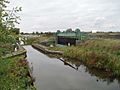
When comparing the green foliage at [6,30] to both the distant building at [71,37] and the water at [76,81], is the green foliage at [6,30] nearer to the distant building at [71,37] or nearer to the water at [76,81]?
the water at [76,81]

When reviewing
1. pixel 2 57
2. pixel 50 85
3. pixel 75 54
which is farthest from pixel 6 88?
pixel 75 54

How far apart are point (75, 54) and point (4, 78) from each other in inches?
1469

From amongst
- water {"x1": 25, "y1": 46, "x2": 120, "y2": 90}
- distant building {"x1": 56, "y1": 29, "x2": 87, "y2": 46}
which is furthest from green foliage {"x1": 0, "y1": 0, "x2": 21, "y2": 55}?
distant building {"x1": 56, "y1": 29, "x2": 87, "y2": 46}

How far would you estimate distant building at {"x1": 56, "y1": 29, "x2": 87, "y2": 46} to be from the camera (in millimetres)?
59681

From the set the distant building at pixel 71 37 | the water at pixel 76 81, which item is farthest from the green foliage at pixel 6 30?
the distant building at pixel 71 37

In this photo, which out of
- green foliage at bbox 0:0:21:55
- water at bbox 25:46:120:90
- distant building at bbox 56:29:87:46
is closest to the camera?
green foliage at bbox 0:0:21:55

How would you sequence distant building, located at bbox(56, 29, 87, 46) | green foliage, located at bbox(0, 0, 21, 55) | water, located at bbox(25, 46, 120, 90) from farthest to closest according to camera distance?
distant building, located at bbox(56, 29, 87, 46)
water, located at bbox(25, 46, 120, 90)
green foliage, located at bbox(0, 0, 21, 55)

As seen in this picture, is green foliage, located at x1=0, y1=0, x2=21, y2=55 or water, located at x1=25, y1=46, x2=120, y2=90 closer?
green foliage, located at x1=0, y1=0, x2=21, y2=55

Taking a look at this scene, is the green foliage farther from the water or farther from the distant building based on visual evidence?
the distant building

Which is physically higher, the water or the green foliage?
the green foliage

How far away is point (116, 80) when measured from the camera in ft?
82.2

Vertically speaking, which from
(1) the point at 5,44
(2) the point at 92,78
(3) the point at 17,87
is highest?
(1) the point at 5,44

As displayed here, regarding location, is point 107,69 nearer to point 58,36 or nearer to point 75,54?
point 75,54

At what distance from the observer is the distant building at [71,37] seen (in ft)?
196
